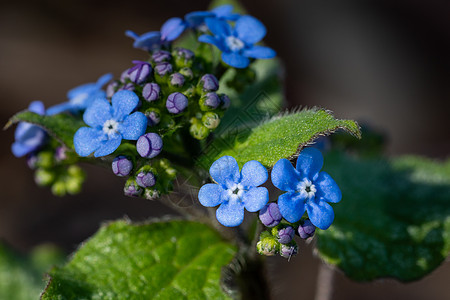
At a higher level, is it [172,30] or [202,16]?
[202,16]

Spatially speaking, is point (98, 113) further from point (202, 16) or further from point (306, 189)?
point (306, 189)

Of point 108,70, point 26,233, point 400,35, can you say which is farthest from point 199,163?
point 400,35

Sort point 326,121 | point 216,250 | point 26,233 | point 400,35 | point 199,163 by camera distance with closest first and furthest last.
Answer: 1. point 326,121
2. point 199,163
3. point 216,250
4. point 26,233
5. point 400,35

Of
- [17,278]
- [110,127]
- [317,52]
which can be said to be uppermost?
[317,52]

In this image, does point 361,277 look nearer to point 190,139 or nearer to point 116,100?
point 190,139

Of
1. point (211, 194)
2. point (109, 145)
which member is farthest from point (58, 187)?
point (211, 194)

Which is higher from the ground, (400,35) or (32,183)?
(400,35)

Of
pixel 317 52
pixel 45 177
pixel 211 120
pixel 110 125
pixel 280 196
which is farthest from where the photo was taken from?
pixel 317 52
